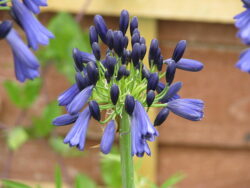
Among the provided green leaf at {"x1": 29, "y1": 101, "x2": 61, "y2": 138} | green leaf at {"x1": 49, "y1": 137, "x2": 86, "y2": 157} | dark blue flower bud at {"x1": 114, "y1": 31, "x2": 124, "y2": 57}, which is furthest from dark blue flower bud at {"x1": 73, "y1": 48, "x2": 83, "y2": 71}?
green leaf at {"x1": 49, "y1": 137, "x2": 86, "y2": 157}

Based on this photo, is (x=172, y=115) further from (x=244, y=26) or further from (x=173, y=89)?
(x=244, y=26)

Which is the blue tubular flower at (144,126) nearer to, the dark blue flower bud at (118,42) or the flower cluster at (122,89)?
the flower cluster at (122,89)

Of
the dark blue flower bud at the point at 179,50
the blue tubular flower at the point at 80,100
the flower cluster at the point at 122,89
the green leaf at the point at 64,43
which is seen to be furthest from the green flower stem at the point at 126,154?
the green leaf at the point at 64,43

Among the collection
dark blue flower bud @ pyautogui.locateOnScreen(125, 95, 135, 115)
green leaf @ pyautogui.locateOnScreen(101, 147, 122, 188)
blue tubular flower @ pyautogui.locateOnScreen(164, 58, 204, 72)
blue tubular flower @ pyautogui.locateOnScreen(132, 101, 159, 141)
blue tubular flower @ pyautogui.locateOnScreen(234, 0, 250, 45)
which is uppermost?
blue tubular flower @ pyautogui.locateOnScreen(234, 0, 250, 45)

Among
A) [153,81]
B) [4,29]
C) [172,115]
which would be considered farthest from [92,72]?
[172,115]

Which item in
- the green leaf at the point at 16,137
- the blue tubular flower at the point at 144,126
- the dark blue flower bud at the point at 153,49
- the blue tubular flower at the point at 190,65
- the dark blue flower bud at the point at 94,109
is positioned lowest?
the green leaf at the point at 16,137

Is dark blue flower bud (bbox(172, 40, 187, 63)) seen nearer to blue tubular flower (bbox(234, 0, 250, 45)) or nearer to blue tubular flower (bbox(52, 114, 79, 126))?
blue tubular flower (bbox(234, 0, 250, 45))

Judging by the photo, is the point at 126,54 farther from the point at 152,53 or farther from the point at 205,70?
the point at 205,70
